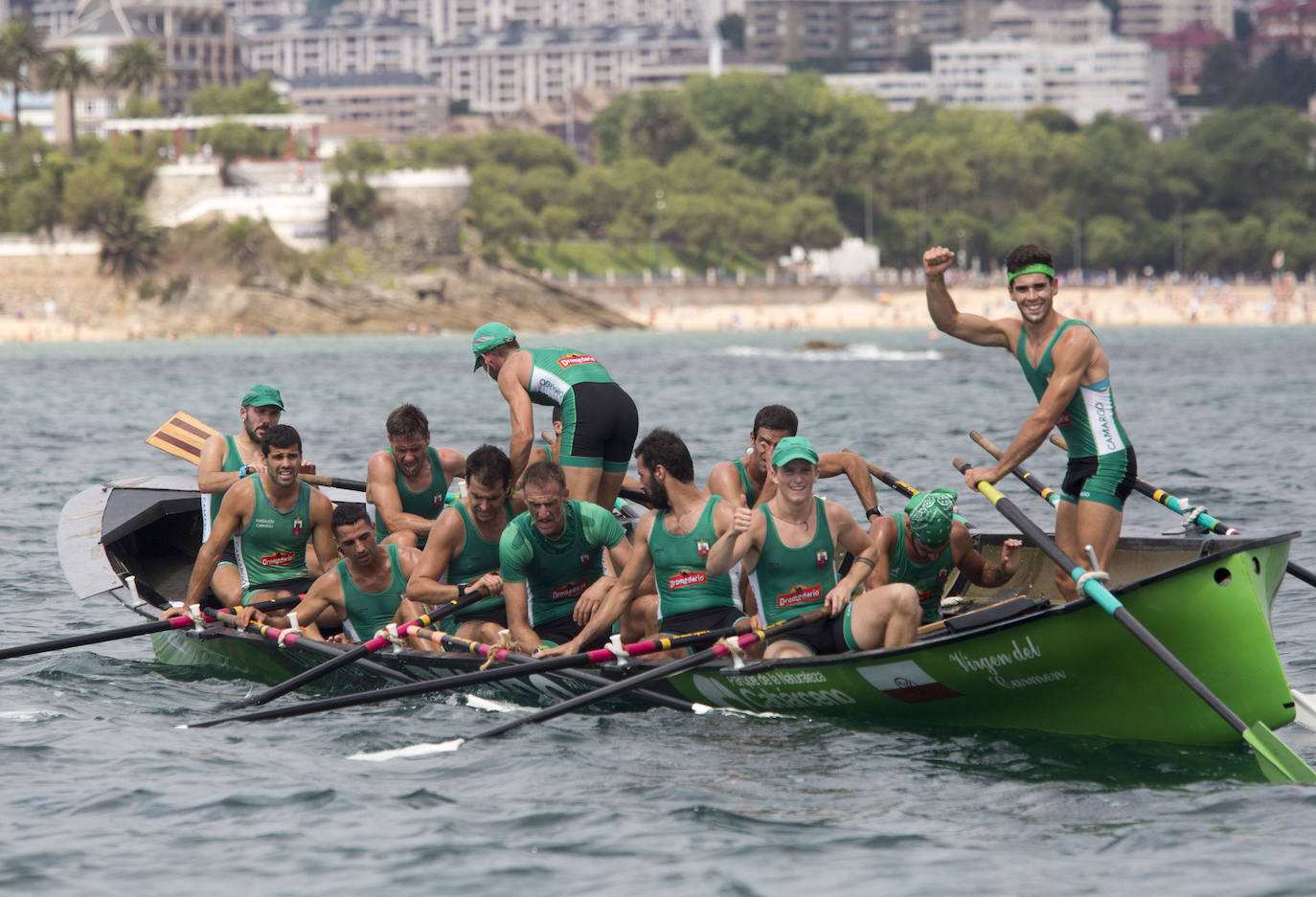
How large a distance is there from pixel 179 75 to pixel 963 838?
175 meters

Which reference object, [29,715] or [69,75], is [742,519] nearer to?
[29,715]

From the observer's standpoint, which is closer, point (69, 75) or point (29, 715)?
point (29, 715)

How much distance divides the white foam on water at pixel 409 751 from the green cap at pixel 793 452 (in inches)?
101

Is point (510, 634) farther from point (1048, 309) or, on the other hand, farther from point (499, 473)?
point (1048, 309)

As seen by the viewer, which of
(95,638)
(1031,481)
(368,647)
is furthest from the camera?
(1031,481)

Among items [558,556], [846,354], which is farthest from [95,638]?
[846,354]

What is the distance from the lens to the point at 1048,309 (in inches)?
401

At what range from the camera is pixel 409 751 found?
10.1m

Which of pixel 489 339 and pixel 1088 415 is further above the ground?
pixel 489 339

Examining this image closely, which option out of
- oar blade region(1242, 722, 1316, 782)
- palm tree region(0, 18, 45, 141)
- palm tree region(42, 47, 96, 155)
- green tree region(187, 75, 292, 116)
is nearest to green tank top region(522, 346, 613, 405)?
oar blade region(1242, 722, 1316, 782)

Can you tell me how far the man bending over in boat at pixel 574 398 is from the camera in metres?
12.1

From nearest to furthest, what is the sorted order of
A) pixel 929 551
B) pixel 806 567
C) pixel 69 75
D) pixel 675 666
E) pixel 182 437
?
pixel 675 666 < pixel 806 567 < pixel 929 551 < pixel 182 437 < pixel 69 75

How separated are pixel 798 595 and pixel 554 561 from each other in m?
1.59

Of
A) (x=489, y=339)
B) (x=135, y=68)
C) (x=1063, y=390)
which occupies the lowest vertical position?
(x=1063, y=390)
